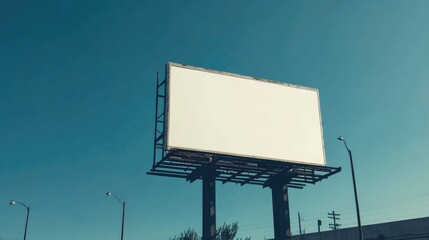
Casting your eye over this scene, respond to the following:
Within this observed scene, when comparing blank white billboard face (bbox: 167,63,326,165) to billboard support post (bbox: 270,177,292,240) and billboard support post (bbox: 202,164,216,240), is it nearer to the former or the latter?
billboard support post (bbox: 202,164,216,240)

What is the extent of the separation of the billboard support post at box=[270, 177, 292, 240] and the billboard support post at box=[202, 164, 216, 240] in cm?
538

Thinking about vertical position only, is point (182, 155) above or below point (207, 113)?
below

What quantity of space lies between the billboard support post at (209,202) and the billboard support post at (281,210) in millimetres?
5381

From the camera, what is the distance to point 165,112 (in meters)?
31.5

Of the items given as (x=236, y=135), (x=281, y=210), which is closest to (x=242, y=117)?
(x=236, y=135)

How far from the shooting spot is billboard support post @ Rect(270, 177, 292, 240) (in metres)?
33.4

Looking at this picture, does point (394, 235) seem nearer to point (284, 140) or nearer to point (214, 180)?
point (284, 140)

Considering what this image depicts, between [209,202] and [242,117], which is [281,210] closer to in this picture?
[209,202]

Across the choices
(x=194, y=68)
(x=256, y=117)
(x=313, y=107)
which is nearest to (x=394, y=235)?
(x=313, y=107)

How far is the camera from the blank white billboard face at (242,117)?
1257 inches

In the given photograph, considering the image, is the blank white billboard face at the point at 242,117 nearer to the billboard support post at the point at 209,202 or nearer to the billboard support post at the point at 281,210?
the billboard support post at the point at 209,202

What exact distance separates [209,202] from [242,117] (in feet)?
23.0

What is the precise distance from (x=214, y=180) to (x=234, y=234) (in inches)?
1044

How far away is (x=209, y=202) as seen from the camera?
31469mm
